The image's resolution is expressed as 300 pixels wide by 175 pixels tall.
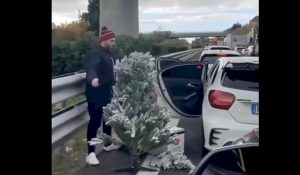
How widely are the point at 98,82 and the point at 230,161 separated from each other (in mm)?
2081

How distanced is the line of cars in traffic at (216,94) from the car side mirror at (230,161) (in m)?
1.48

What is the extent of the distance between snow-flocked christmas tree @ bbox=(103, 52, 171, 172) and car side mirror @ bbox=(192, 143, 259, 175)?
174 centimetres

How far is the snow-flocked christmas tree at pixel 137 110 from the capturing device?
4.23 meters

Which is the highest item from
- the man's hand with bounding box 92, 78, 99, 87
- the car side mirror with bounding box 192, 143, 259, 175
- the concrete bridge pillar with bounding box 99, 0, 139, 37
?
the concrete bridge pillar with bounding box 99, 0, 139, 37

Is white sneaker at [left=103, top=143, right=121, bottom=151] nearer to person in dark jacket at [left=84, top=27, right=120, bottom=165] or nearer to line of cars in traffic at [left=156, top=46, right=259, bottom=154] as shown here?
person in dark jacket at [left=84, top=27, right=120, bottom=165]

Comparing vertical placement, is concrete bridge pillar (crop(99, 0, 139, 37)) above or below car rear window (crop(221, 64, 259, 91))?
above

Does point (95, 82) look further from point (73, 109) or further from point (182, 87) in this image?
point (182, 87)

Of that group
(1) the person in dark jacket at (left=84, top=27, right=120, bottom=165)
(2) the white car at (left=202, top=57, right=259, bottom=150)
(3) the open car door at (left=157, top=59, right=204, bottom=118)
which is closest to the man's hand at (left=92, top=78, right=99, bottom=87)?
(1) the person in dark jacket at (left=84, top=27, right=120, bottom=165)

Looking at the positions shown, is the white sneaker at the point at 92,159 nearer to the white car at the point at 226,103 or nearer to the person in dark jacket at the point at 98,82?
the person in dark jacket at the point at 98,82

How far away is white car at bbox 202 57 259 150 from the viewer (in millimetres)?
4598

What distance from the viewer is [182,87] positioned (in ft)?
20.2
